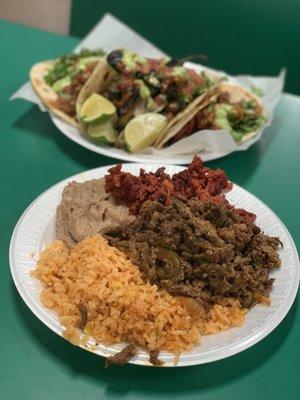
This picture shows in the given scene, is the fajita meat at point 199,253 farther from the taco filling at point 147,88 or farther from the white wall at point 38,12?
the white wall at point 38,12

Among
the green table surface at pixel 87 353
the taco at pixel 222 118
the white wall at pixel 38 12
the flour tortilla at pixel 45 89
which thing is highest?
the taco at pixel 222 118

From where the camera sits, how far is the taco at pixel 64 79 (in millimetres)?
2135

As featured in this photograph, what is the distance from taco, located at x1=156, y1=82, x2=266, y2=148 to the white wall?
316cm

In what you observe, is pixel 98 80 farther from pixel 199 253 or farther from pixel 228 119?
pixel 199 253

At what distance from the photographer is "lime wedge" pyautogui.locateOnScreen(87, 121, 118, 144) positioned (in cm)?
196

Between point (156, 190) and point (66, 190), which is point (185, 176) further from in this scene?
point (66, 190)

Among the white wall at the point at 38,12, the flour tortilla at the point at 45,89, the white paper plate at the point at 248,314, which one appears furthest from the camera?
the white wall at the point at 38,12

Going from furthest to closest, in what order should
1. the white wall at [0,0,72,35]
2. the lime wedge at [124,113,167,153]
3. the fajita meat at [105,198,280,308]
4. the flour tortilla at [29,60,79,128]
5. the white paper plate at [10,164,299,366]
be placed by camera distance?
the white wall at [0,0,72,35] < the flour tortilla at [29,60,79,128] < the lime wedge at [124,113,167,153] < the fajita meat at [105,198,280,308] < the white paper plate at [10,164,299,366]

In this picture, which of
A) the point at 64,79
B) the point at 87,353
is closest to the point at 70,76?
the point at 64,79

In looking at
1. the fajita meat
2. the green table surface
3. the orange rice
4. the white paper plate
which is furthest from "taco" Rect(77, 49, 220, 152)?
the orange rice

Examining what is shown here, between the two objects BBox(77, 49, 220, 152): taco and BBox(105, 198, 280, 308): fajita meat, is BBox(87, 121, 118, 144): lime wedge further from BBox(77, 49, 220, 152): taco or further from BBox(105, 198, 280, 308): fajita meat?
BBox(105, 198, 280, 308): fajita meat

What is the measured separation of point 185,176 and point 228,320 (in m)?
0.51

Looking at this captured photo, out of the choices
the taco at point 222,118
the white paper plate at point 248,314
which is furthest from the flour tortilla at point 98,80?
the white paper plate at point 248,314

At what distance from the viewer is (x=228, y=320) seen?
1.27m
